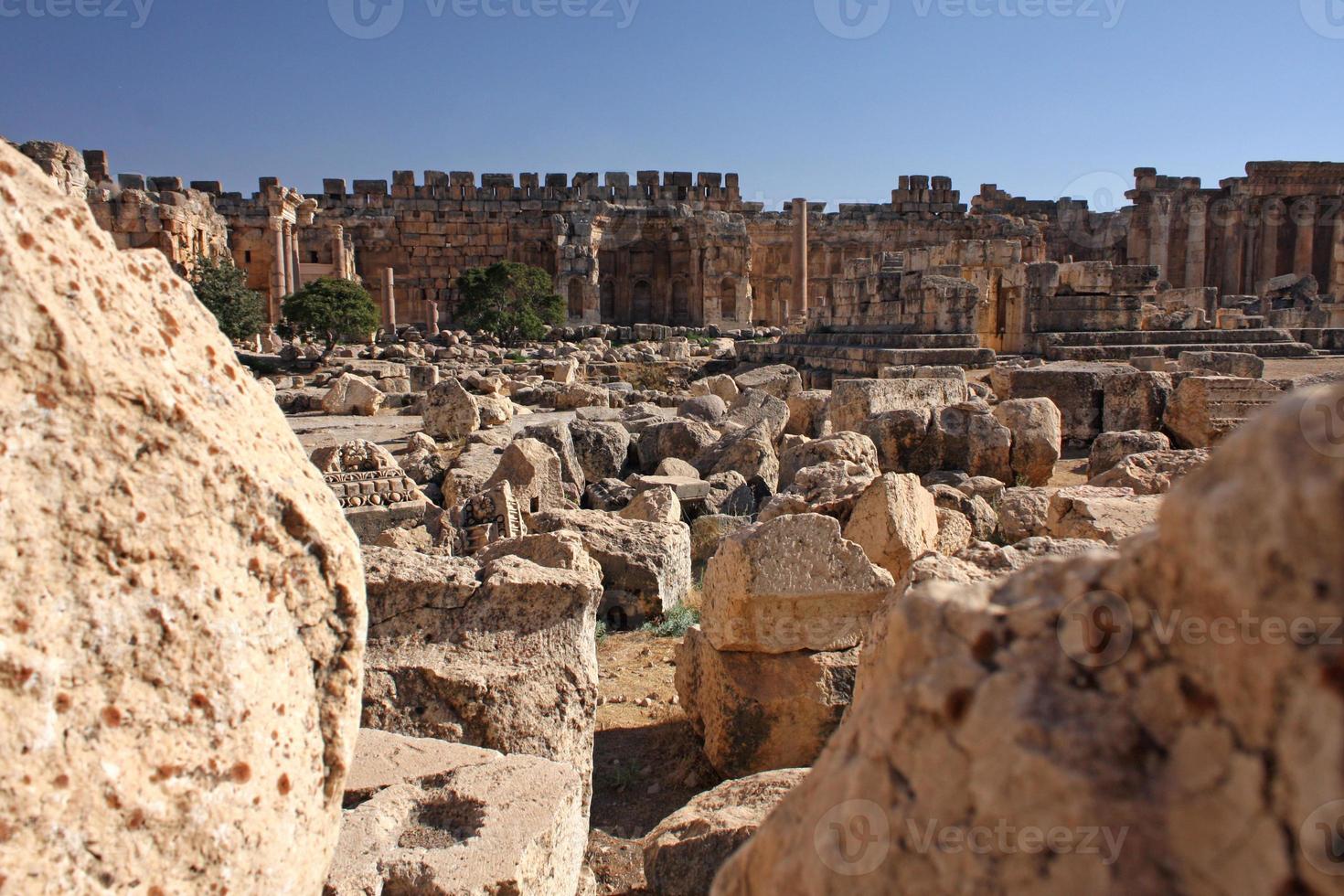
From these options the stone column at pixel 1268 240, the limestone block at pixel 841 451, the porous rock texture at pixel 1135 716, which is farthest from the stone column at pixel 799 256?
the porous rock texture at pixel 1135 716

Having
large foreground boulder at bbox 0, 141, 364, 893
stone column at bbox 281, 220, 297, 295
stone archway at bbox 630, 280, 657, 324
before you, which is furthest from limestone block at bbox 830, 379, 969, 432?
stone archway at bbox 630, 280, 657, 324

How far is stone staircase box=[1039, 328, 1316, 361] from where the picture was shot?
15023mm

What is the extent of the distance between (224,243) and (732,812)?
26.5 metres

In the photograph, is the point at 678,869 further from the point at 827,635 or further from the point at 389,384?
the point at 389,384

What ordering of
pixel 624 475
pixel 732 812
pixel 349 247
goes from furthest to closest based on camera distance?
1. pixel 349 247
2. pixel 624 475
3. pixel 732 812

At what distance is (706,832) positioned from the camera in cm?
252

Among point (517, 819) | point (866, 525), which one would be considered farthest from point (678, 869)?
point (866, 525)

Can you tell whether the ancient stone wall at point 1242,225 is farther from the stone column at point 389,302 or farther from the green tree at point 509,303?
the stone column at point 389,302

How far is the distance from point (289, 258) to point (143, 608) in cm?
2861

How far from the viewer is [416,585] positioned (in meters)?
3.38

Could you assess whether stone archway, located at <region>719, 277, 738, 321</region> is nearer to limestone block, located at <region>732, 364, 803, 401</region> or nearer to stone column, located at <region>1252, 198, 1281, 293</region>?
limestone block, located at <region>732, 364, 803, 401</region>

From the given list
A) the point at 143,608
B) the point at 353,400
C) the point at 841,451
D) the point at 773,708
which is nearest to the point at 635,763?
the point at 773,708

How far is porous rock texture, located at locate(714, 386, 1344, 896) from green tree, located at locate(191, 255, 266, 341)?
20334mm

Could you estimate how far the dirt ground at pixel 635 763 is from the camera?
10.1 ft
